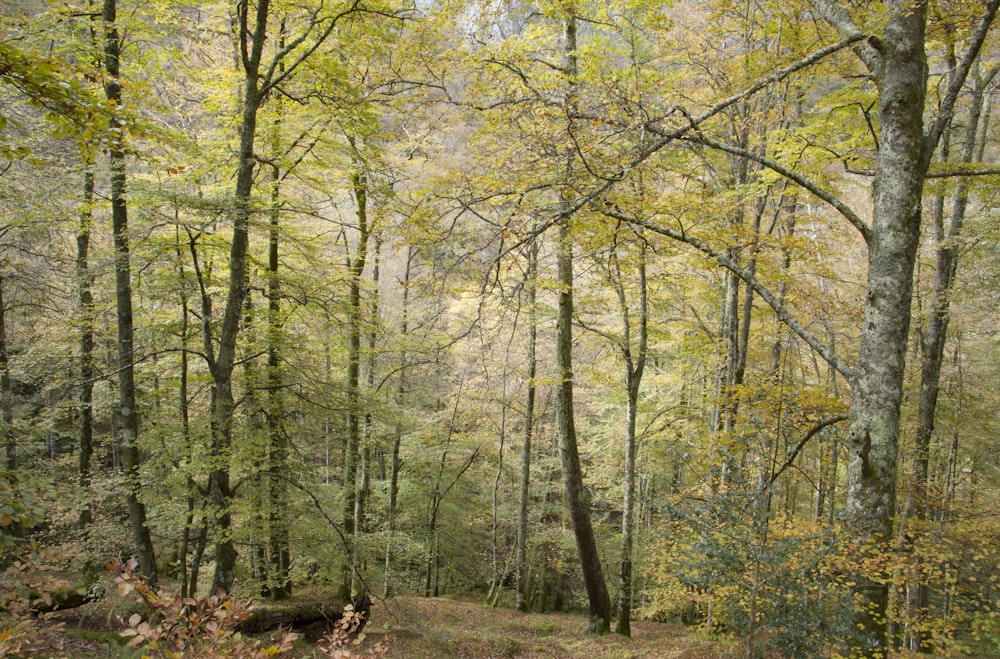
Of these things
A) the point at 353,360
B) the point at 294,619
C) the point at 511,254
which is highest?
the point at 511,254

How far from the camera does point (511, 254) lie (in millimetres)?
5172

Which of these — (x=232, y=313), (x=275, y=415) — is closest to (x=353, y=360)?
(x=275, y=415)

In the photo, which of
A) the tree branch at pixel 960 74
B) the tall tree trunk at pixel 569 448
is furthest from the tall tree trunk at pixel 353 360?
the tree branch at pixel 960 74

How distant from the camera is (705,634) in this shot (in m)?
8.53

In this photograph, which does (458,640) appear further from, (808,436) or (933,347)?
(933,347)

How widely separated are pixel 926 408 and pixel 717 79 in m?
7.02

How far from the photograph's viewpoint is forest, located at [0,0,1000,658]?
14.2 ft

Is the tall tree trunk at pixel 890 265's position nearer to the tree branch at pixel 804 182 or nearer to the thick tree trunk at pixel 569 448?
the tree branch at pixel 804 182

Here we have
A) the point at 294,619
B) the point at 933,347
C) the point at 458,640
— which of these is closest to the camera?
the point at 294,619

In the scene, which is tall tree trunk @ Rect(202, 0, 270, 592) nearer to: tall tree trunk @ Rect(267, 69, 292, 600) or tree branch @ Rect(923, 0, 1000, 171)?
tall tree trunk @ Rect(267, 69, 292, 600)

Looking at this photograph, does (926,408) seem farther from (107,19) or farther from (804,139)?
(107,19)

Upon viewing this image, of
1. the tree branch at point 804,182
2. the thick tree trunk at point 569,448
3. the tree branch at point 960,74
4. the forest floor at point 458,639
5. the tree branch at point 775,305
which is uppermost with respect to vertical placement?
the tree branch at point 960,74

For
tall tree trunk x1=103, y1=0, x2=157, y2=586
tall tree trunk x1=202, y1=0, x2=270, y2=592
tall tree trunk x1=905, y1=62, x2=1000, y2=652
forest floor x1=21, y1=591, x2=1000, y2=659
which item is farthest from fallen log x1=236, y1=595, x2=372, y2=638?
tall tree trunk x1=905, y1=62, x2=1000, y2=652

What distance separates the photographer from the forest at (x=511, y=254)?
4.32 meters
